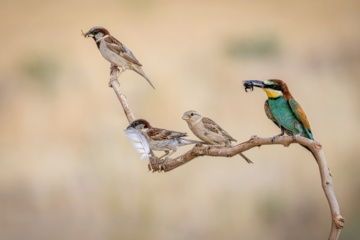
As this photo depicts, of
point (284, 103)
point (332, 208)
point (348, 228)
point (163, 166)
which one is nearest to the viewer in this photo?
point (332, 208)

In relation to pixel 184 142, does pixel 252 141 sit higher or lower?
lower

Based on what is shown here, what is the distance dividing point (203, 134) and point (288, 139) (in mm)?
367

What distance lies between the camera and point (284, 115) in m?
1.77

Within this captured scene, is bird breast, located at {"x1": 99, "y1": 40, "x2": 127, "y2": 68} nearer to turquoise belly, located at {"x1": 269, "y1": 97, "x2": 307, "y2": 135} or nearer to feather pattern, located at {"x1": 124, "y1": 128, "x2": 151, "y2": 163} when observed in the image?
feather pattern, located at {"x1": 124, "y1": 128, "x2": 151, "y2": 163}

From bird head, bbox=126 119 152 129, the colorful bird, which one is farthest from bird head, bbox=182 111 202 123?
the colorful bird

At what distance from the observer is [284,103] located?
5.77 ft

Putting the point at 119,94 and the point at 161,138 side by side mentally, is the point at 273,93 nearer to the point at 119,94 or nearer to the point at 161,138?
the point at 161,138

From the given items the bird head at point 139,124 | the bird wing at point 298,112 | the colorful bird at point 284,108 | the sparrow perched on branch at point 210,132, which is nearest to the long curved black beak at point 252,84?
the colorful bird at point 284,108

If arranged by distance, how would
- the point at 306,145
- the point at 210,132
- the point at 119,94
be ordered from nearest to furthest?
the point at 306,145, the point at 210,132, the point at 119,94

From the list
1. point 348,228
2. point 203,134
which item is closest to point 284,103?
point 203,134

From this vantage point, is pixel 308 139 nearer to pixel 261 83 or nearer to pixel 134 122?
pixel 261 83

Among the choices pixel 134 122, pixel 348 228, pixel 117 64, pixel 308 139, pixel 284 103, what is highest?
pixel 117 64

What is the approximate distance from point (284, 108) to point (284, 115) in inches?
1.0

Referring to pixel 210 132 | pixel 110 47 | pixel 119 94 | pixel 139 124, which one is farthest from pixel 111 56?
pixel 210 132
